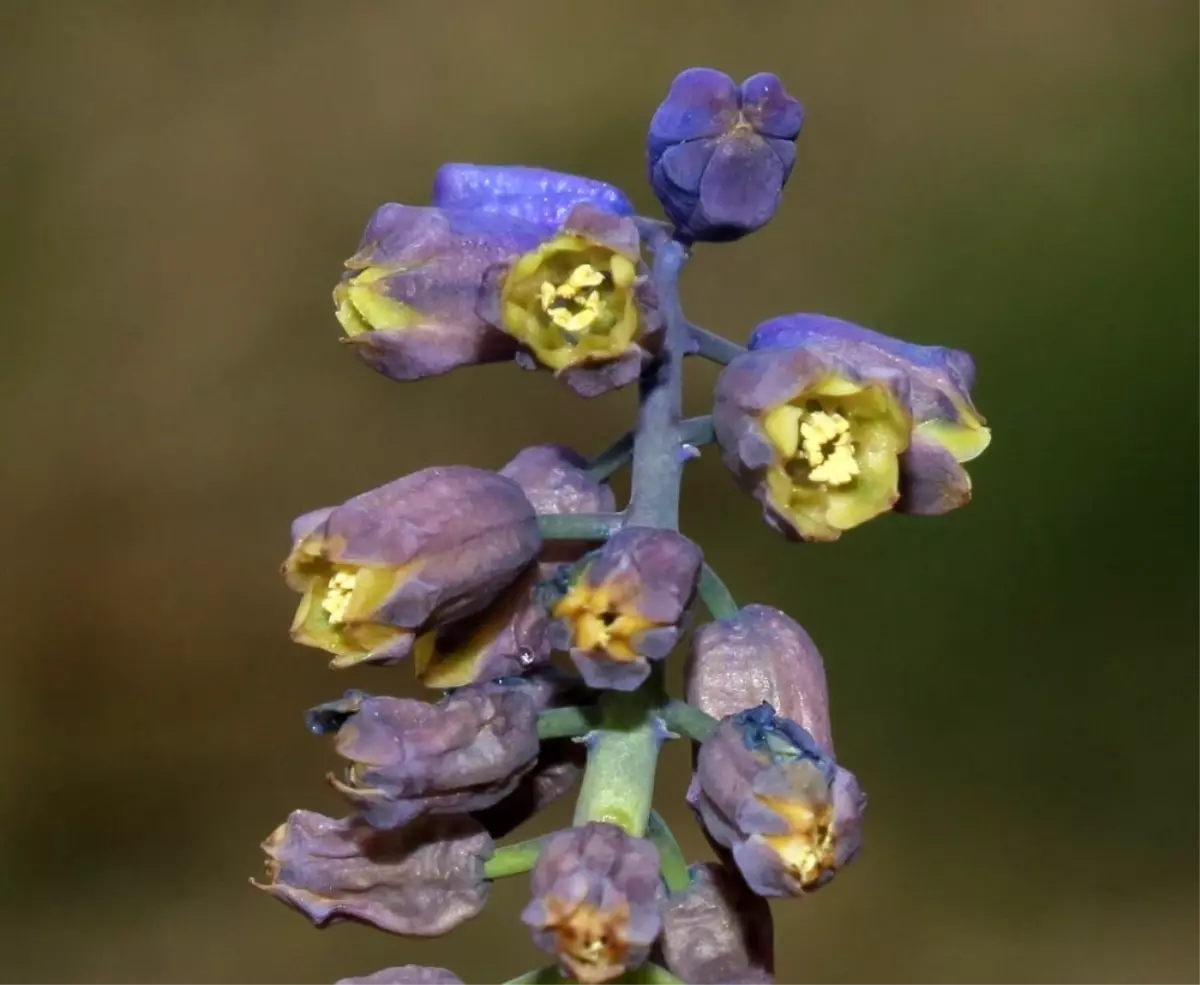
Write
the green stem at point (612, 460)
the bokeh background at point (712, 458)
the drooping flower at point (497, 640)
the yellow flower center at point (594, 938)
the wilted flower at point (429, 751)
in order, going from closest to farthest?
the yellow flower center at point (594, 938), the wilted flower at point (429, 751), the drooping flower at point (497, 640), the green stem at point (612, 460), the bokeh background at point (712, 458)

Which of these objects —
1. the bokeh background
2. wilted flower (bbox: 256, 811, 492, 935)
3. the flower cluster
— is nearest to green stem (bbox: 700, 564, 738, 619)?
the flower cluster

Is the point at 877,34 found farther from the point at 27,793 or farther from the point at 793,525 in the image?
the point at 793,525

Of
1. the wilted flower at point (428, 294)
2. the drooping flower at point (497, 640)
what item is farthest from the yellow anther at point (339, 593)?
the wilted flower at point (428, 294)

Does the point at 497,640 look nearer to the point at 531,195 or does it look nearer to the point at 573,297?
the point at 573,297

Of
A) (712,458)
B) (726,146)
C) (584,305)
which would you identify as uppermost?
(726,146)

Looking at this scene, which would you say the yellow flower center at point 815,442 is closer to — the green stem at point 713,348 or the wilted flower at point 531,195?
the green stem at point 713,348

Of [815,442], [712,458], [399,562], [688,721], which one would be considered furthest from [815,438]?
[712,458]

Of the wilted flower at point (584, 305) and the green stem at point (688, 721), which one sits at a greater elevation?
the wilted flower at point (584, 305)

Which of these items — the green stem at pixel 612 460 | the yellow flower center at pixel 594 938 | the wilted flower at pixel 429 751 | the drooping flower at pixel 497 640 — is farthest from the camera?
the green stem at pixel 612 460

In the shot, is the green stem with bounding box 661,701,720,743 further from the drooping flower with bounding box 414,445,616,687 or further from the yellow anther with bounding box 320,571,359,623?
the yellow anther with bounding box 320,571,359,623
